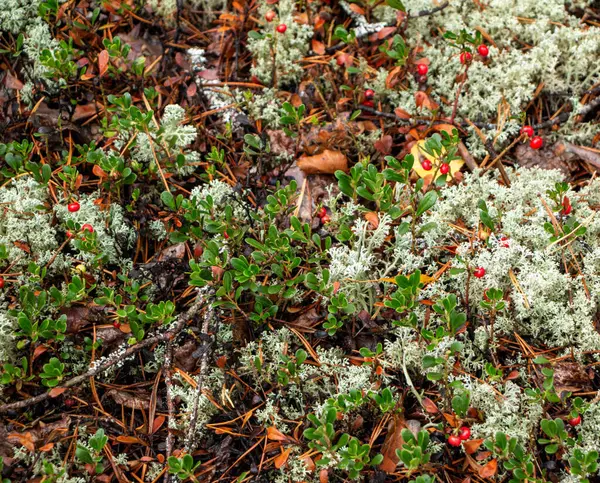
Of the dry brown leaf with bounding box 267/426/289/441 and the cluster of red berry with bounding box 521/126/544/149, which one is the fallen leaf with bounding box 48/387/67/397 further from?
the cluster of red berry with bounding box 521/126/544/149

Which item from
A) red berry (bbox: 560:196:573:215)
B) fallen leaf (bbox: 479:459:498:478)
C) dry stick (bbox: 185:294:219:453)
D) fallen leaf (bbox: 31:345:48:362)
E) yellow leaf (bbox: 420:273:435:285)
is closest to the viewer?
fallen leaf (bbox: 479:459:498:478)

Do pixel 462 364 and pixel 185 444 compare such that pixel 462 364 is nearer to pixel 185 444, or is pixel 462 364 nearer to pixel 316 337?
pixel 316 337

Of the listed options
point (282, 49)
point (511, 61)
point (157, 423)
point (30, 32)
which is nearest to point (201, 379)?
point (157, 423)

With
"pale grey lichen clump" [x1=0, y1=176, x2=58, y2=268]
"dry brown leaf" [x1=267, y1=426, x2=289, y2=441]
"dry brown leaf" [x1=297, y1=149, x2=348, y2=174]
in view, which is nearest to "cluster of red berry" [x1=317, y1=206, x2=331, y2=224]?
"dry brown leaf" [x1=297, y1=149, x2=348, y2=174]

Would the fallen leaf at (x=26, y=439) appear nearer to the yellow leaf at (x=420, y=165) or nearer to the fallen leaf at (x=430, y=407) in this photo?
the fallen leaf at (x=430, y=407)

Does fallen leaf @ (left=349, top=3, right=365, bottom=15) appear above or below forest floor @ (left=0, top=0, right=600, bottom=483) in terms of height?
above

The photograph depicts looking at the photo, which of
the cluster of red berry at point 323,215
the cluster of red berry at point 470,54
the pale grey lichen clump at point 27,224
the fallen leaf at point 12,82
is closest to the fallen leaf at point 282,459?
the cluster of red berry at point 323,215

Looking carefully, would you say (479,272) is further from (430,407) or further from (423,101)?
(423,101)
